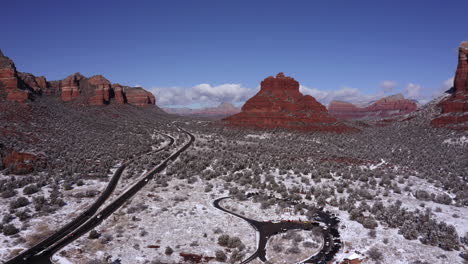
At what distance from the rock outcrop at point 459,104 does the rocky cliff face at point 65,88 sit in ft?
Answer: 266

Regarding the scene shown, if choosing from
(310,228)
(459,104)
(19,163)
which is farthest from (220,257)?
(459,104)

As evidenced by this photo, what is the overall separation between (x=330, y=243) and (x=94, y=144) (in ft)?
105

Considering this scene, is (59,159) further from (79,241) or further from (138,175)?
(79,241)

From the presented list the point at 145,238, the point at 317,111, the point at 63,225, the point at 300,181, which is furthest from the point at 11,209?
the point at 317,111

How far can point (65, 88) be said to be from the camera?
286ft

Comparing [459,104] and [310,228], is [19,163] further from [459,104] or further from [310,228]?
[459,104]

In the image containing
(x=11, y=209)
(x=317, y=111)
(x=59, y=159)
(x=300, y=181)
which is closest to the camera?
Answer: (x=11, y=209)

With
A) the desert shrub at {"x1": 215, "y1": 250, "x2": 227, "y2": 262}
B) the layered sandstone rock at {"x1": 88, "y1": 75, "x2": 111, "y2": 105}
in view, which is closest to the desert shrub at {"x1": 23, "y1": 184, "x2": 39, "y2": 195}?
the desert shrub at {"x1": 215, "y1": 250, "x2": 227, "y2": 262}

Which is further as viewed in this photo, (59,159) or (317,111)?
(317,111)

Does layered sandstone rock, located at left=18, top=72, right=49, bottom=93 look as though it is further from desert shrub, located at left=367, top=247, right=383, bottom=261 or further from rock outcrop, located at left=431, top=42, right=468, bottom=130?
rock outcrop, located at left=431, top=42, right=468, bottom=130

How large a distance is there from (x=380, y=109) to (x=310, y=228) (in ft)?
580

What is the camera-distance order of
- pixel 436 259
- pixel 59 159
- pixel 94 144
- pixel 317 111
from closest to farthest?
1. pixel 436 259
2. pixel 59 159
3. pixel 94 144
4. pixel 317 111

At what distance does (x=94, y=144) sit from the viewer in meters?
A: 35.1

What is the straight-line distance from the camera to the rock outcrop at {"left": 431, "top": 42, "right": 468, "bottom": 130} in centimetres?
5044
